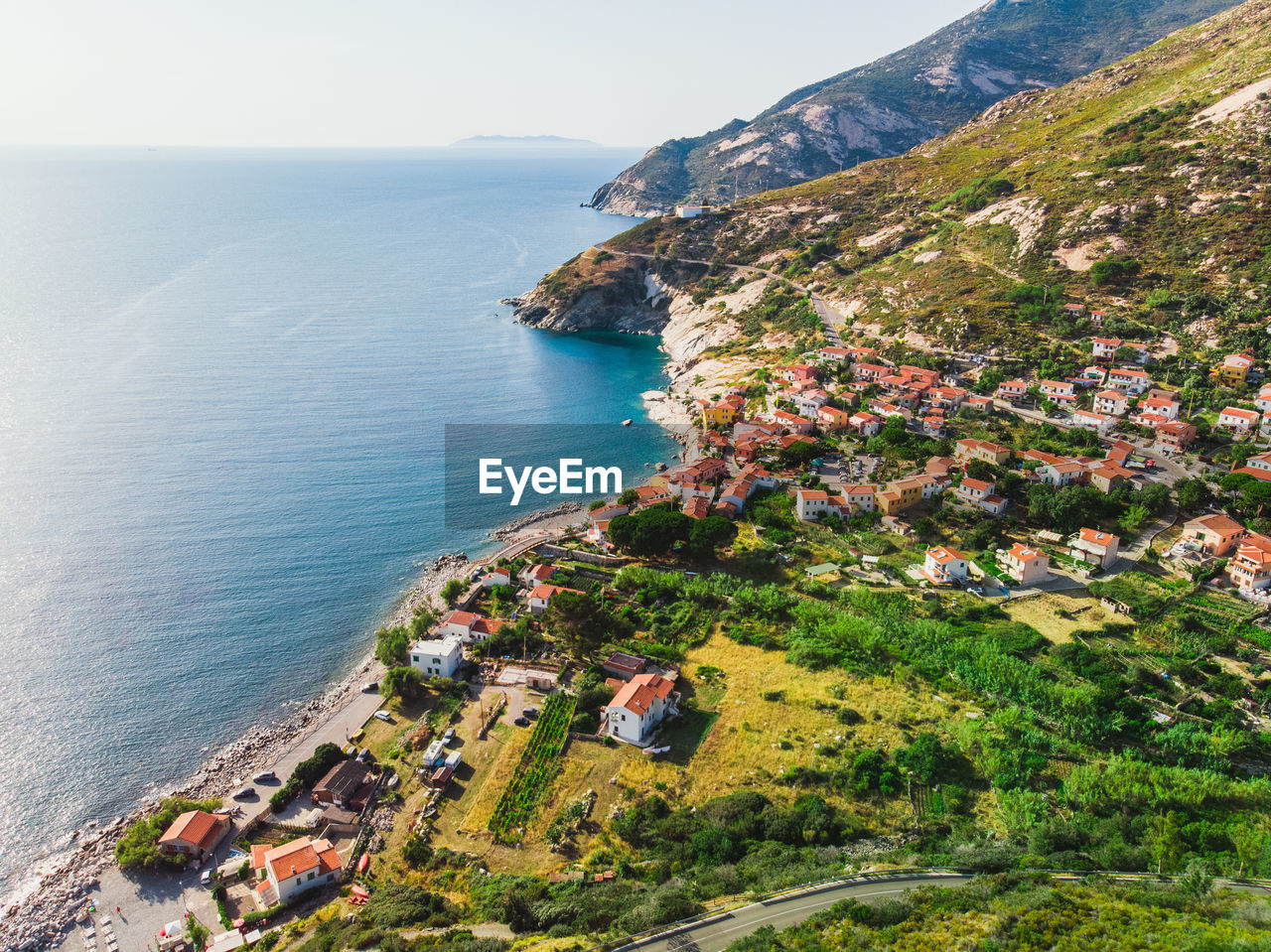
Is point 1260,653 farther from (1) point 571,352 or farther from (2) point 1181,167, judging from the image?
(1) point 571,352

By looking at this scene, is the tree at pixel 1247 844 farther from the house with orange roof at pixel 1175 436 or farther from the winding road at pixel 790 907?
the house with orange roof at pixel 1175 436

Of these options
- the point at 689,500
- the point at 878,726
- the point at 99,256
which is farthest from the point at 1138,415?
the point at 99,256

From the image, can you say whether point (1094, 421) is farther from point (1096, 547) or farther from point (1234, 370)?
point (1096, 547)

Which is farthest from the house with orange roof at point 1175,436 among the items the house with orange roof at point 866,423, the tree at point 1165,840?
the tree at point 1165,840

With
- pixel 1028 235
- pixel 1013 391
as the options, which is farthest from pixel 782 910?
pixel 1028 235

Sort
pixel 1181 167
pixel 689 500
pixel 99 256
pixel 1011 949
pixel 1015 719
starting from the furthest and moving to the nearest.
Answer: pixel 99 256 → pixel 1181 167 → pixel 689 500 → pixel 1015 719 → pixel 1011 949

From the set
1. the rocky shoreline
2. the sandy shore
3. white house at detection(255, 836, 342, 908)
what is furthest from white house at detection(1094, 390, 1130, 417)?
white house at detection(255, 836, 342, 908)

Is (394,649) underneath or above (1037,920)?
underneath
